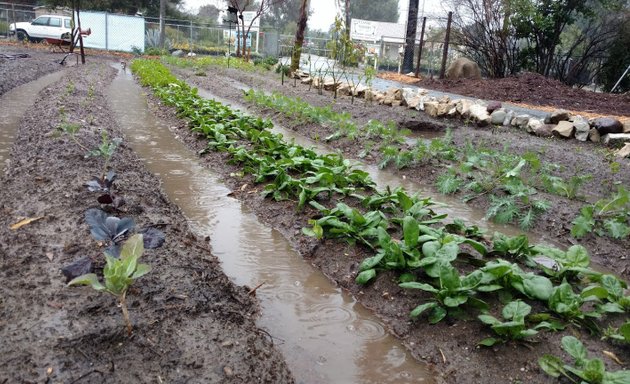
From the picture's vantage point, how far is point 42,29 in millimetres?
29000

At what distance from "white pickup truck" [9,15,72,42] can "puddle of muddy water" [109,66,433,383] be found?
2829 centimetres

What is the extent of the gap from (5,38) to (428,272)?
33663 mm

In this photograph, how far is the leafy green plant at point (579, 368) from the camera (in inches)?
93.2

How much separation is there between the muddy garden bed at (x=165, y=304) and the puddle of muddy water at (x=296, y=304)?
111 mm

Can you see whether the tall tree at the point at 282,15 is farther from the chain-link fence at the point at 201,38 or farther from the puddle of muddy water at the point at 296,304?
the puddle of muddy water at the point at 296,304

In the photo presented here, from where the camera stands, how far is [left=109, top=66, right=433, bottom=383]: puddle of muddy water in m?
2.81

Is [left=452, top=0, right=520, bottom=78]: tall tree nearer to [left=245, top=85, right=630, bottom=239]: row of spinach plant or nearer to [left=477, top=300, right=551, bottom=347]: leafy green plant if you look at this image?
[left=245, top=85, right=630, bottom=239]: row of spinach plant

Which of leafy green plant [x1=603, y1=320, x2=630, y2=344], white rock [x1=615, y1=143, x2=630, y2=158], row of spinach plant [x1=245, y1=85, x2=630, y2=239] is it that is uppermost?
white rock [x1=615, y1=143, x2=630, y2=158]

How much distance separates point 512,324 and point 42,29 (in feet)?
108

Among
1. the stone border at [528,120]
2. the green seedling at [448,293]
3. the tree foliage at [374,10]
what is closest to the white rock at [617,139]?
the stone border at [528,120]

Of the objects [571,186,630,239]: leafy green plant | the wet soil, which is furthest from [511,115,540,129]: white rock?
[571,186,630,239]: leafy green plant

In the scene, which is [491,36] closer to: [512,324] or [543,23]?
[543,23]

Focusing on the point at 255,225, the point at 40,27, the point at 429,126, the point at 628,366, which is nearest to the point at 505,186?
the point at 255,225

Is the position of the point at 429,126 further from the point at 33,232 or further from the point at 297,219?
the point at 33,232
